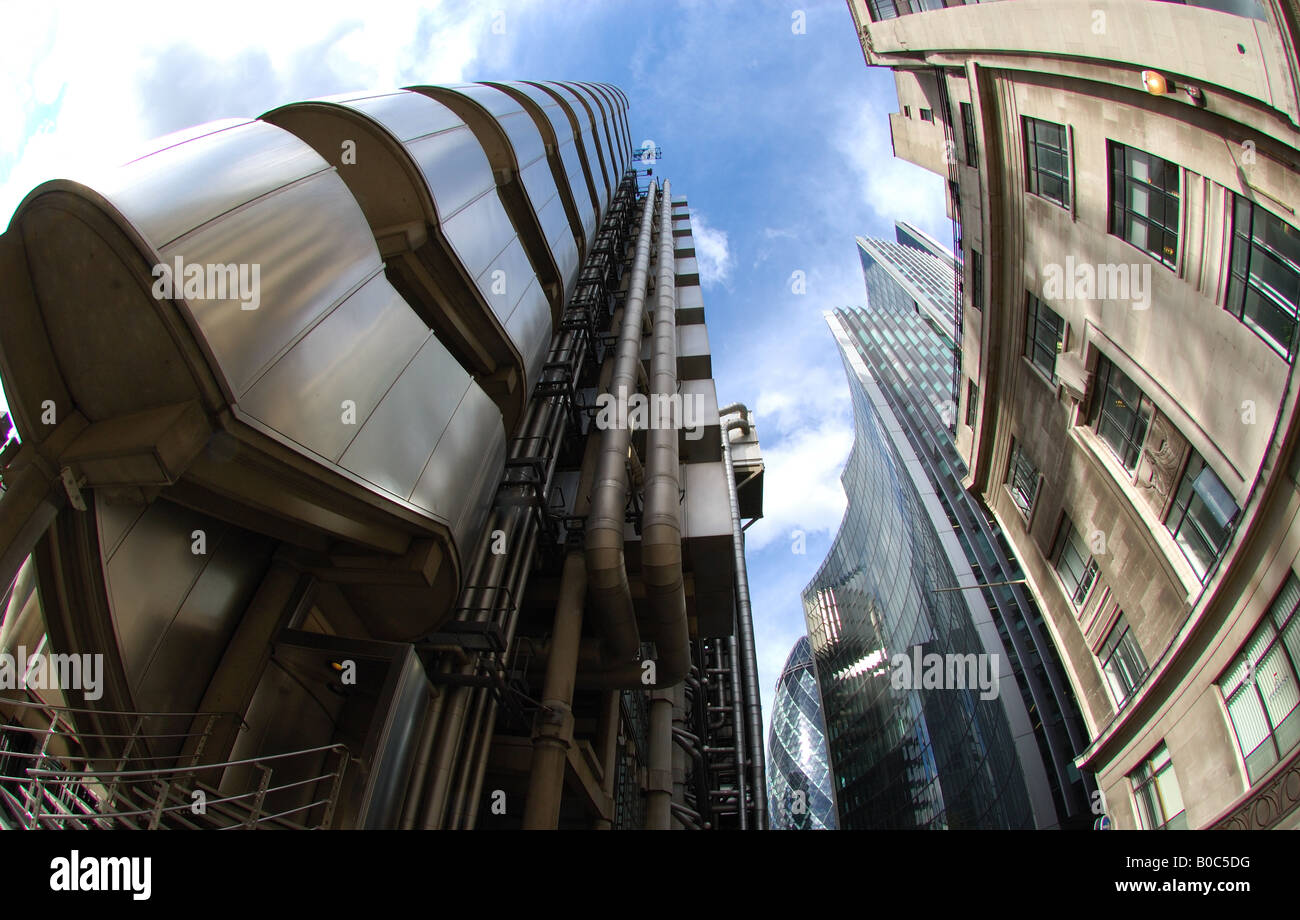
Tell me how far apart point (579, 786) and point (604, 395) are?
9266 millimetres

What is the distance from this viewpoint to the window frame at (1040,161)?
17109 millimetres

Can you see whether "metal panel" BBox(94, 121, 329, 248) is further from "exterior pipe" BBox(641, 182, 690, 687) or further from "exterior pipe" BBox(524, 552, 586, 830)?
"exterior pipe" BBox(524, 552, 586, 830)

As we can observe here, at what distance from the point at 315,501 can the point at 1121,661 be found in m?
22.5

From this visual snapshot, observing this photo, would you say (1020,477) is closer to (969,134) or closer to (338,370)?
(969,134)

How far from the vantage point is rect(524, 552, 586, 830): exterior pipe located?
9266 mm

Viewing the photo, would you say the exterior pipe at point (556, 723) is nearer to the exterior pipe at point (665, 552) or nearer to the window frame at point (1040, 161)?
the exterior pipe at point (665, 552)

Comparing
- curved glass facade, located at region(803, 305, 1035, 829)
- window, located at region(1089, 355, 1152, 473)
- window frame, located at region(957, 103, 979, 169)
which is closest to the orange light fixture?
window, located at region(1089, 355, 1152, 473)

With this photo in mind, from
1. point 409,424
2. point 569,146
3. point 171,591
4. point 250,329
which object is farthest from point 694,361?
point 171,591

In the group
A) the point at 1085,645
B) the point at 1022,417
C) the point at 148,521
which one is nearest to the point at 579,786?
the point at 148,521

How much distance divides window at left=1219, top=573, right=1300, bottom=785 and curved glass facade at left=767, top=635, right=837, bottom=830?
249ft

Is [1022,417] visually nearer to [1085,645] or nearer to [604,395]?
[1085,645]

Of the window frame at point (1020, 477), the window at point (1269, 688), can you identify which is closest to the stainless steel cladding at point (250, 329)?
the window at point (1269, 688)

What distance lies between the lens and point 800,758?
90.9 metres
